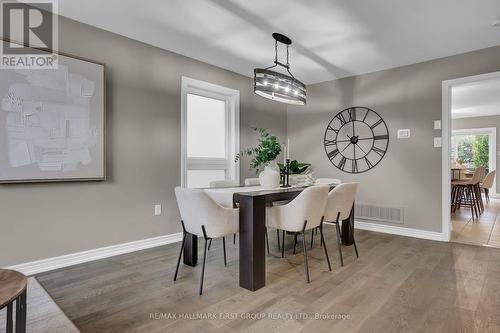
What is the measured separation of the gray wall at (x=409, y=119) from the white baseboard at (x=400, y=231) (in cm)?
8

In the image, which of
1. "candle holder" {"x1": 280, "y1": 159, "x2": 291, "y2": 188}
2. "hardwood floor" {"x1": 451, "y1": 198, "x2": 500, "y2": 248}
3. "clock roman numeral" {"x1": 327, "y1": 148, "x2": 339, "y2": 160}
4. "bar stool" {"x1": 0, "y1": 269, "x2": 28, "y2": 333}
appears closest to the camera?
"bar stool" {"x1": 0, "y1": 269, "x2": 28, "y2": 333}

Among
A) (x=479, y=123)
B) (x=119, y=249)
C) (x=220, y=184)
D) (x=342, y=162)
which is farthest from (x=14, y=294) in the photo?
(x=479, y=123)

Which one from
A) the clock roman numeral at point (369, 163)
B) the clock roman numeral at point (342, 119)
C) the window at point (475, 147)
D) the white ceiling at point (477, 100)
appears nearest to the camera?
the clock roman numeral at point (369, 163)

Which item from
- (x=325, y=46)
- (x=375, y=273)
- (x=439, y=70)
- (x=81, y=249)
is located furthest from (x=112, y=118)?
(x=439, y=70)

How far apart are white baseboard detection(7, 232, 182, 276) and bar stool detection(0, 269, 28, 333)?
1669 millimetres

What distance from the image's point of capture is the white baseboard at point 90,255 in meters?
2.58

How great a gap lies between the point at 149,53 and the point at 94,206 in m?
1.88

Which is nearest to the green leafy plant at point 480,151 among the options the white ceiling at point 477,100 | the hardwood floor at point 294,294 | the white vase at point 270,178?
the white ceiling at point 477,100

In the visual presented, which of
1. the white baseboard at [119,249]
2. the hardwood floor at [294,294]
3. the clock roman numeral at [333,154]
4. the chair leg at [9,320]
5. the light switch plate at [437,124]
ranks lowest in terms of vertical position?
the hardwood floor at [294,294]

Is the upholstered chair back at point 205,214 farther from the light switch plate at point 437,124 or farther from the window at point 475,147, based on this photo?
the window at point 475,147

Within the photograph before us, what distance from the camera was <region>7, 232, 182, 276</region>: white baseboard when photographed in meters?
2.58

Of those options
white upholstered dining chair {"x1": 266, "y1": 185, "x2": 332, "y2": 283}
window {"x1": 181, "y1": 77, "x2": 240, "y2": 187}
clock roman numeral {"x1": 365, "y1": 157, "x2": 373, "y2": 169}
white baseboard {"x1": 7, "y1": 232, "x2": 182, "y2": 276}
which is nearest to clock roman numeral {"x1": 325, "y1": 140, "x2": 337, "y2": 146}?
clock roman numeral {"x1": 365, "y1": 157, "x2": 373, "y2": 169}

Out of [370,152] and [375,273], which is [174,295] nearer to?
[375,273]

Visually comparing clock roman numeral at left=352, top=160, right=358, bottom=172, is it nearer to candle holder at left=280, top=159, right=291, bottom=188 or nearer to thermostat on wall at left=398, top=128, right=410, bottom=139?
thermostat on wall at left=398, top=128, right=410, bottom=139
